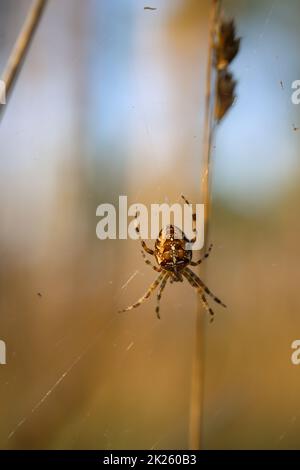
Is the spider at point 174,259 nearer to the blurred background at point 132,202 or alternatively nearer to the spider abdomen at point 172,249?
the spider abdomen at point 172,249

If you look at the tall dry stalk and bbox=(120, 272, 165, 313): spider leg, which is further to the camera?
bbox=(120, 272, 165, 313): spider leg

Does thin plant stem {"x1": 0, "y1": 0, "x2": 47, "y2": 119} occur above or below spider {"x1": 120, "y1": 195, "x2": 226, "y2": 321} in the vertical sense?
above

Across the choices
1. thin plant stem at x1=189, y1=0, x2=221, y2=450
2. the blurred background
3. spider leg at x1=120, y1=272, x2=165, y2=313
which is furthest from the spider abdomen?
thin plant stem at x1=189, y1=0, x2=221, y2=450

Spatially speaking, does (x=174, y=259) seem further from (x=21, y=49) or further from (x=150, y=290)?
(x=21, y=49)

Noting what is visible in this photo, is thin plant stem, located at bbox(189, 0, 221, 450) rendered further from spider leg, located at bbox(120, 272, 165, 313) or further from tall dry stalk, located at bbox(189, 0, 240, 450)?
spider leg, located at bbox(120, 272, 165, 313)

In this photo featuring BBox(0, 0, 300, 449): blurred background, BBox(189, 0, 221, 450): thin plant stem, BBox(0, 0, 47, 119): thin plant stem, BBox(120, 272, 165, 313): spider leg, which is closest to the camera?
BBox(0, 0, 47, 119): thin plant stem

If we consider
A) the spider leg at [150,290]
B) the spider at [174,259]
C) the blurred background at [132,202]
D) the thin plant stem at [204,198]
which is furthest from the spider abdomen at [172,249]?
the thin plant stem at [204,198]
